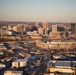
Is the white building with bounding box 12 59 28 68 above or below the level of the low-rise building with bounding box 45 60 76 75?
below

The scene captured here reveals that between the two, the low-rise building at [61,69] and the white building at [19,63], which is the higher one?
the low-rise building at [61,69]

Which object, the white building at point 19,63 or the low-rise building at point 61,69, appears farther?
the white building at point 19,63

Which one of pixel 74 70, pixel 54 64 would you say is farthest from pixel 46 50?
pixel 74 70

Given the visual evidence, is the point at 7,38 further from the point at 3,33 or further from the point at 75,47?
the point at 75,47

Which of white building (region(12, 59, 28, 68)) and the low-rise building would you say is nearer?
the low-rise building

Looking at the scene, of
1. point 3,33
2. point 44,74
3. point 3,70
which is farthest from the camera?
point 3,33

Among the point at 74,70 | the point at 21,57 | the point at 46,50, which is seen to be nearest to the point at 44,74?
the point at 74,70

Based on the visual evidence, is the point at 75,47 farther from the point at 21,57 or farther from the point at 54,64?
the point at 54,64

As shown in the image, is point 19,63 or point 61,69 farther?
point 19,63

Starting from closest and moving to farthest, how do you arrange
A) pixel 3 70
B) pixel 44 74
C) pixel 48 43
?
pixel 44 74 → pixel 3 70 → pixel 48 43

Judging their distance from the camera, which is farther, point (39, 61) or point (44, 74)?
point (39, 61)

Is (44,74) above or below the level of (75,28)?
below
